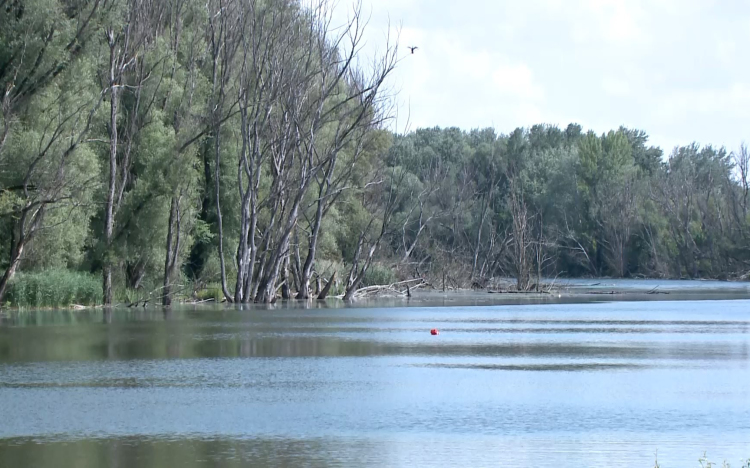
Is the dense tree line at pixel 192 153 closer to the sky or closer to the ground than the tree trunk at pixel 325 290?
closer to the sky

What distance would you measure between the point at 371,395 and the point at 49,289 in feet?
91.3

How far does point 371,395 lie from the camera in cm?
1884

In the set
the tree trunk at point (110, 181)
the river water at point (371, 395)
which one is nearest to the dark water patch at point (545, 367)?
the river water at point (371, 395)

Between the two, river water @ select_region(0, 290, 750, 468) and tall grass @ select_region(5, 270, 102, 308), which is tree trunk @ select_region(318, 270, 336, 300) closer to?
tall grass @ select_region(5, 270, 102, 308)

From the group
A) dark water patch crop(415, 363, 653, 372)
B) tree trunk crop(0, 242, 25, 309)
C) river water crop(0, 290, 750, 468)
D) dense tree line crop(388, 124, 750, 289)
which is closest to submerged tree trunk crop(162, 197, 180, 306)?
tree trunk crop(0, 242, 25, 309)

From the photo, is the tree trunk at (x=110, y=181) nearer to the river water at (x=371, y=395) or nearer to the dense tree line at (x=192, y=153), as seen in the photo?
the dense tree line at (x=192, y=153)

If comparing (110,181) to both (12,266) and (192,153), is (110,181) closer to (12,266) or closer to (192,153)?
(192,153)

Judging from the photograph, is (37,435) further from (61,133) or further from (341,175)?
(341,175)

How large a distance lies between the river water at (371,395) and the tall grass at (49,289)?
8164mm

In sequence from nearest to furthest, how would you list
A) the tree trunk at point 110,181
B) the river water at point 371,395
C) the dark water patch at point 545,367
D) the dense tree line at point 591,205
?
the river water at point 371,395
the dark water patch at point 545,367
the tree trunk at point 110,181
the dense tree line at point 591,205

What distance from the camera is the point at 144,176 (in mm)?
49500

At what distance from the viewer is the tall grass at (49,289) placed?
42.6 meters

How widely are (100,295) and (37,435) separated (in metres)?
33.4

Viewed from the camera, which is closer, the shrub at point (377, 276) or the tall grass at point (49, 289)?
the tall grass at point (49, 289)
